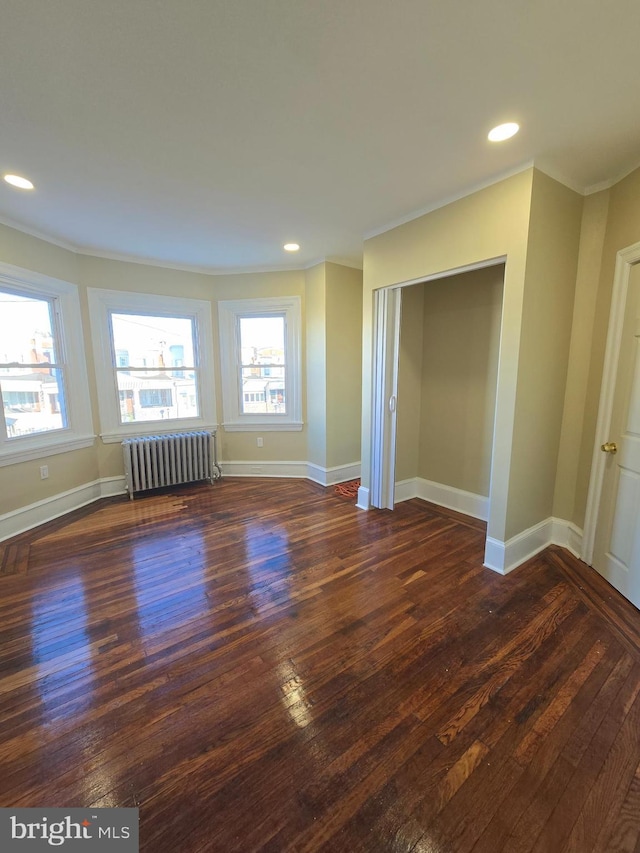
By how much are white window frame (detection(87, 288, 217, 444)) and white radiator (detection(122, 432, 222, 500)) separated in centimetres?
16

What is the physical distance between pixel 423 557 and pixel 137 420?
3.54 metres

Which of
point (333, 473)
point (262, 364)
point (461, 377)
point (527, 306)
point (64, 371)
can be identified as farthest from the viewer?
point (262, 364)

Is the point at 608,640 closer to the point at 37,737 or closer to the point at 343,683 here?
the point at 343,683

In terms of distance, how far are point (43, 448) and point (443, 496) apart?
3985 millimetres

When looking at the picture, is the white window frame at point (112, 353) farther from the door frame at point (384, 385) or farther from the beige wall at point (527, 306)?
the door frame at point (384, 385)

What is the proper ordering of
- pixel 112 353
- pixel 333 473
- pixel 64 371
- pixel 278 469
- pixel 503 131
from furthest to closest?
pixel 278 469
pixel 333 473
pixel 112 353
pixel 64 371
pixel 503 131

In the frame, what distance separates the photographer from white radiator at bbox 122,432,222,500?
3.95 metres

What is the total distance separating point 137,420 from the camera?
4.22 meters

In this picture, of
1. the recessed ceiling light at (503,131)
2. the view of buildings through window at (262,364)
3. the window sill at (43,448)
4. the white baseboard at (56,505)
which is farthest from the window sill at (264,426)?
the recessed ceiling light at (503,131)

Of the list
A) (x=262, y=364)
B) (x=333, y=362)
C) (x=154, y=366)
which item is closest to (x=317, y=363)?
(x=333, y=362)

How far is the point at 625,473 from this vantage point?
88.4 inches

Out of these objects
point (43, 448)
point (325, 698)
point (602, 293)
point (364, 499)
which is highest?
point (602, 293)

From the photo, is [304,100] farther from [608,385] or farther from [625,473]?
[625,473]

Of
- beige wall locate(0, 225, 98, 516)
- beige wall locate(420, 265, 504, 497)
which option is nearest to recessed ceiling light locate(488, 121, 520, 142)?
beige wall locate(420, 265, 504, 497)
